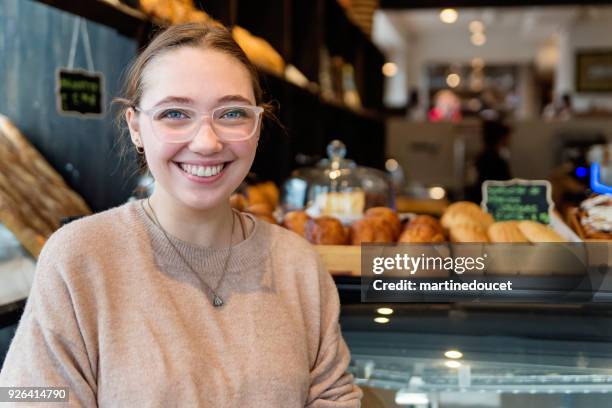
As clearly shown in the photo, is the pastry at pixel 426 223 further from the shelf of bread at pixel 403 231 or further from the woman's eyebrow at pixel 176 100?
the woman's eyebrow at pixel 176 100

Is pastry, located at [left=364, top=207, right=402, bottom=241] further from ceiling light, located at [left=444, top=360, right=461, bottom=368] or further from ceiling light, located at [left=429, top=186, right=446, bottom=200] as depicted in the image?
ceiling light, located at [left=429, top=186, right=446, bottom=200]

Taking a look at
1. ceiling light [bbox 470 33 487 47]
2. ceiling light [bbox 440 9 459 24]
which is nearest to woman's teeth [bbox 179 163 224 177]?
ceiling light [bbox 440 9 459 24]

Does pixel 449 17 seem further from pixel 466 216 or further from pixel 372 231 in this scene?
pixel 372 231

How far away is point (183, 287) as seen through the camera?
129 centimetres

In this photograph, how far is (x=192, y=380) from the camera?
1.22 metres

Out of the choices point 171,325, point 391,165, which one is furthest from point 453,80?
point 171,325

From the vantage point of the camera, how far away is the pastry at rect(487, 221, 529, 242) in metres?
1.73

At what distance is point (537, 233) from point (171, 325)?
0.91 metres

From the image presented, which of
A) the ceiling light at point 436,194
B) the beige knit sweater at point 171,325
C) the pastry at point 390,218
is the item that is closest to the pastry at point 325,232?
the pastry at point 390,218

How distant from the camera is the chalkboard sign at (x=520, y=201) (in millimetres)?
2000

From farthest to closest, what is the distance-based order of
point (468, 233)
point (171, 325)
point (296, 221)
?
point (296, 221) < point (468, 233) < point (171, 325)

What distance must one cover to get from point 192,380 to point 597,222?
1006mm

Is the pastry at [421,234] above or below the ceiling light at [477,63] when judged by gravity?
below

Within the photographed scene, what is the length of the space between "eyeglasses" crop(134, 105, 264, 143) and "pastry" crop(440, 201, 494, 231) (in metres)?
0.80
